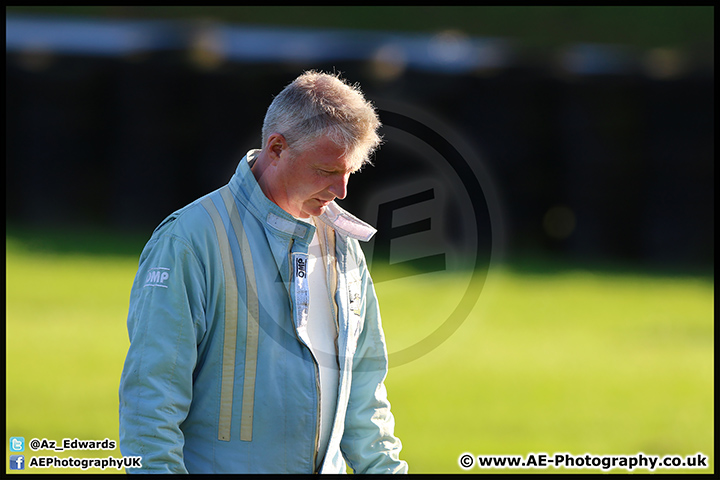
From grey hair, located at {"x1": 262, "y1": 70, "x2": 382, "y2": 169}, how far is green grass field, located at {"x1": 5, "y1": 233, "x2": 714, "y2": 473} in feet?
8.77

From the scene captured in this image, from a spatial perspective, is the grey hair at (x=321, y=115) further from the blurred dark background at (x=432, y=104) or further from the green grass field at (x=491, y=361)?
the blurred dark background at (x=432, y=104)

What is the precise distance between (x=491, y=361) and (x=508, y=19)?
10149mm

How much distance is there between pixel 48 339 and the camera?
934 centimetres

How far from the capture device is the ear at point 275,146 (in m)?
2.63

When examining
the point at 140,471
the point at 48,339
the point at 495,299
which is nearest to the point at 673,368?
the point at 495,299

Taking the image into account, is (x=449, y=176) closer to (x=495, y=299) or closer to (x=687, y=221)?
(x=495, y=299)

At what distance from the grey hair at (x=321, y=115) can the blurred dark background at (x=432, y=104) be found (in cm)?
1343

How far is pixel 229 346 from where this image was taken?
246 centimetres

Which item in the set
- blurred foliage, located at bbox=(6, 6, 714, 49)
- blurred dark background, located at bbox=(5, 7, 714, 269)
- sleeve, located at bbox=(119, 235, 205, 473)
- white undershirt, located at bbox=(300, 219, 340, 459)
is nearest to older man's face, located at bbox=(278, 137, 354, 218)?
white undershirt, located at bbox=(300, 219, 340, 459)

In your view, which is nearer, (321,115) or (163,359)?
(163,359)
